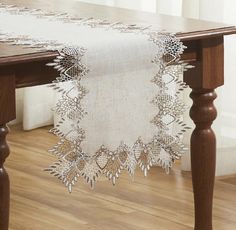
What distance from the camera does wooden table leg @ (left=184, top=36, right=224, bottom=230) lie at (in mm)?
2367

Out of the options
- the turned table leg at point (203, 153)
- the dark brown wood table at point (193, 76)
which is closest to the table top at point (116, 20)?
the dark brown wood table at point (193, 76)

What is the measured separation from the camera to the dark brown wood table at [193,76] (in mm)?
1961

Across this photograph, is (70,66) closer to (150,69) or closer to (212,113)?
(150,69)

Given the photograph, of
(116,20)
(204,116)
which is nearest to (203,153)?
(204,116)

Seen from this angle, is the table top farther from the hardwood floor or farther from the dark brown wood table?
the hardwood floor

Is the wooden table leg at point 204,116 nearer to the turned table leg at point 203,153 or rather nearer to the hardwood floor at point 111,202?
the turned table leg at point 203,153

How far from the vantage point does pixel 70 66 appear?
6.64ft

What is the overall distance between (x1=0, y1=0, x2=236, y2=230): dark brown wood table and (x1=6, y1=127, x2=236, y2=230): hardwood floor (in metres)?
0.28

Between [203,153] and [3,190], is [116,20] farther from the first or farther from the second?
[3,190]

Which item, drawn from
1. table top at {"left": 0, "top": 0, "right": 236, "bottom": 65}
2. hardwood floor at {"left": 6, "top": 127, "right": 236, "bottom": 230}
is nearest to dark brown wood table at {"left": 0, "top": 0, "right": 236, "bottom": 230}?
table top at {"left": 0, "top": 0, "right": 236, "bottom": 65}

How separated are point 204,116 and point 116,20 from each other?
0.38 m

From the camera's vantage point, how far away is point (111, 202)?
298cm

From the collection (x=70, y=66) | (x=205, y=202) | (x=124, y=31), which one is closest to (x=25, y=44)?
(x=70, y=66)

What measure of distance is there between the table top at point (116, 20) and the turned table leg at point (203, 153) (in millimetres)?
183
